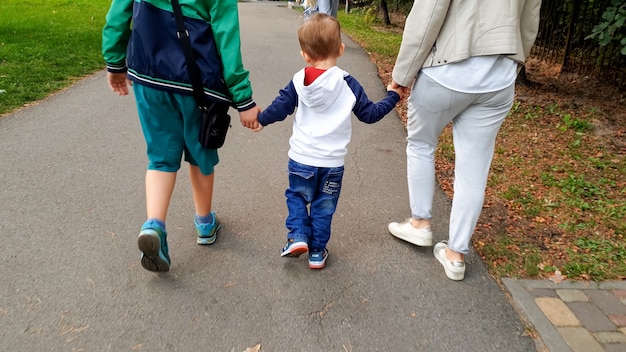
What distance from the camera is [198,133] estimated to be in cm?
260

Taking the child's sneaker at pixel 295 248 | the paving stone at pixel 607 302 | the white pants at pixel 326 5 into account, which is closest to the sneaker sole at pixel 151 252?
the child's sneaker at pixel 295 248

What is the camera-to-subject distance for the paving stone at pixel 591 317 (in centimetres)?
247

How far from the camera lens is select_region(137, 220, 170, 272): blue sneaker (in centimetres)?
245

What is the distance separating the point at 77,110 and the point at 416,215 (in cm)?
430

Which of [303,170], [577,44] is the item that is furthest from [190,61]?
[577,44]

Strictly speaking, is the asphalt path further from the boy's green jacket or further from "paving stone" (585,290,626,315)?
the boy's green jacket

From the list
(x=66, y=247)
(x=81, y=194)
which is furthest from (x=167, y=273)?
(x=81, y=194)

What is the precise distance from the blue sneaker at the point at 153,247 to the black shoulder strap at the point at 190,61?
68cm

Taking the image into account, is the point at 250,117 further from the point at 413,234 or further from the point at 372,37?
the point at 372,37

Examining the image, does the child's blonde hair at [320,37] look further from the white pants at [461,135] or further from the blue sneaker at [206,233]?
the blue sneaker at [206,233]

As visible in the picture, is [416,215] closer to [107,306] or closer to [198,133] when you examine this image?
[198,133]

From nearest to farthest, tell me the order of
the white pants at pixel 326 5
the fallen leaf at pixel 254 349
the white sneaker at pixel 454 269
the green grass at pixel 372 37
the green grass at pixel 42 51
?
the fallen leaf at pixel 254 349, the white sneaker at pixel 454 269, the green grass at pixel 42 51, the white pants at pixel 326 5, the green grass at pixel 372 37

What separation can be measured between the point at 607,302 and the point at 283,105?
2069 mm

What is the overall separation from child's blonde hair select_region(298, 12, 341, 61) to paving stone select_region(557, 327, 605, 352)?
182cm
